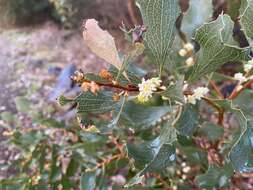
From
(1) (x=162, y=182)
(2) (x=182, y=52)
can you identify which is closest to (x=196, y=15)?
(2) (x=182, y=52)

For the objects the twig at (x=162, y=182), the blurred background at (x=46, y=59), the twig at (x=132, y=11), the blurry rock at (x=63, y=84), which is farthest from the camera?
the twig at (x=132, y=11)

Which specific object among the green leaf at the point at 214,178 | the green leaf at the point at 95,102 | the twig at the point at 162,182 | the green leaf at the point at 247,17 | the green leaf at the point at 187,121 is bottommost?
the twig at the point at 162,182

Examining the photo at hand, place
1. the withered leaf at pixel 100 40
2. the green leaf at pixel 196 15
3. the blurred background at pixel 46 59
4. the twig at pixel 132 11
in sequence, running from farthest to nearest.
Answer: the twig at pixel 132 11, the blurred background at pixel 46 59, the green leaf at pixel 196 15, the withered leaf at pixel 100 40

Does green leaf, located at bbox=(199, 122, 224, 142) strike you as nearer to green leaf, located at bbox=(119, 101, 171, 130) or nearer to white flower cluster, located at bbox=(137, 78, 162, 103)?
green leaf, located at bbox=(119, 101, 171, 130)

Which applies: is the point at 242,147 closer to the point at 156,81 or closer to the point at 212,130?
the point at 156,81

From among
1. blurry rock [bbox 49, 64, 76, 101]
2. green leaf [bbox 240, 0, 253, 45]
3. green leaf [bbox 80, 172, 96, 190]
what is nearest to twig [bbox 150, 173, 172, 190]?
green leaf [bbox 80, 172, 96, 190]

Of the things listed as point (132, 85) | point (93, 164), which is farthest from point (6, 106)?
point (132, 85)

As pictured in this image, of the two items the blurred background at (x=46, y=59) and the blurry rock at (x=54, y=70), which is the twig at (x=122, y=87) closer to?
the blurred background at (x=46, y=59)

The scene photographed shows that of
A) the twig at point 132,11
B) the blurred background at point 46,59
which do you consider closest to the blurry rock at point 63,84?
the blurred background at point 46,59
